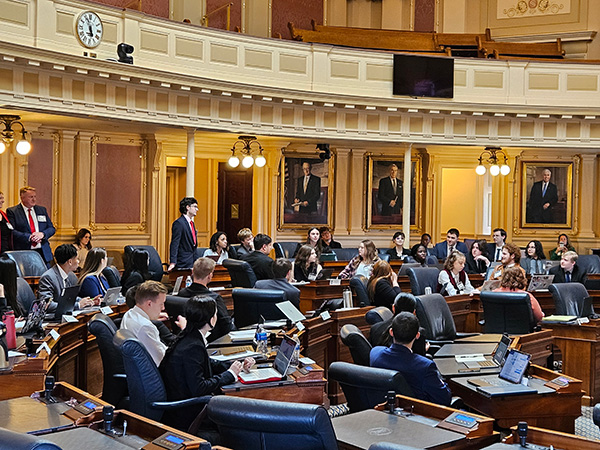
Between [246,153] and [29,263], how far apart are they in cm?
629

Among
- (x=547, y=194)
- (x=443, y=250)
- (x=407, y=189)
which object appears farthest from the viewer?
(x=547, y=194)

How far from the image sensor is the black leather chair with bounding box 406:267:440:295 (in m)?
9.17

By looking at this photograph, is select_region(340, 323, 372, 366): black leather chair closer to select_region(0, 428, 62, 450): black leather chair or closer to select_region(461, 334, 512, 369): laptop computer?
select_region(461, 334, 512, 369): laptop computer

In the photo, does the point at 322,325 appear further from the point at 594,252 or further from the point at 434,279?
the point at 594,252

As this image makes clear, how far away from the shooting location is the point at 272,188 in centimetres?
1600

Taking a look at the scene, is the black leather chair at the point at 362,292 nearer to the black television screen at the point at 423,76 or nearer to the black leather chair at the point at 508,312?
the black leather chair at the point at 508,312

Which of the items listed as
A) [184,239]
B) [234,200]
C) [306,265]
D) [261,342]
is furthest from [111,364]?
[234,200]

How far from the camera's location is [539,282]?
982cm

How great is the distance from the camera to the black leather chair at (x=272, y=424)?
2.98 metres

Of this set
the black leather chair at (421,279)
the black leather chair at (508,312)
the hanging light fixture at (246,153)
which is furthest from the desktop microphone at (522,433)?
the hanging light fixture at (246,153)

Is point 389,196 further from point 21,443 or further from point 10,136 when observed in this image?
point 21,443

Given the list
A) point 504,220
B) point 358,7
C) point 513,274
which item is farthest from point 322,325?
point 358,7

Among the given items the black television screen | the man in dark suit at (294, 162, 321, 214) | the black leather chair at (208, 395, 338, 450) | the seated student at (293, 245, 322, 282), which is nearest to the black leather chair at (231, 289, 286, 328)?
the seated student at (293, 245, 322, 282)

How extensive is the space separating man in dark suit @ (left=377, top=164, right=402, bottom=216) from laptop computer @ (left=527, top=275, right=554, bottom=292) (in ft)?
23.1
